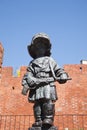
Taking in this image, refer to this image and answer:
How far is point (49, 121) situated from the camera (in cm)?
361

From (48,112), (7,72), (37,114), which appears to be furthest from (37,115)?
(7,72)

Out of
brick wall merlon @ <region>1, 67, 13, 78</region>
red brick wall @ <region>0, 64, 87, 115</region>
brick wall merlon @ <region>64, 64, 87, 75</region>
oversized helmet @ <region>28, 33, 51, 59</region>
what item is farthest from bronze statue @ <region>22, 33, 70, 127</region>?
brick wall merlon @ <region>1, 67, 13, 78</region>

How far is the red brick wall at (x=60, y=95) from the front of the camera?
1653 cm

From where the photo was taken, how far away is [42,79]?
12.9ft

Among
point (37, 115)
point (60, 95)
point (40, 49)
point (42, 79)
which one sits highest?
point (40, 49)

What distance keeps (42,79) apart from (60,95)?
1320 centimetres

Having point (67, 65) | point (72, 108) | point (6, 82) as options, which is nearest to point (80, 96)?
point (72, 108)

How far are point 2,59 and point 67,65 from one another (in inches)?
168

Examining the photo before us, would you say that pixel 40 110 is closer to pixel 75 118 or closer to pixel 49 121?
pixel 49 121

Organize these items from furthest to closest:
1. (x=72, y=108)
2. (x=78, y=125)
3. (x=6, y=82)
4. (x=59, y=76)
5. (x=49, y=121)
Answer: (x=6, y=82) → (x=72, y=108) → (x=78, y=125) → (x=59, y=76) → (x=49, y=121)

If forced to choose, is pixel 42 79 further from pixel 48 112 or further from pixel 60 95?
pixel 60 95

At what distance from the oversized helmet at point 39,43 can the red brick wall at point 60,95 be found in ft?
40.7

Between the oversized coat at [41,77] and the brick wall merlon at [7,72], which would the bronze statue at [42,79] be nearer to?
the oversized coat at [41,77]

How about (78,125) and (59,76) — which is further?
(78,125)
